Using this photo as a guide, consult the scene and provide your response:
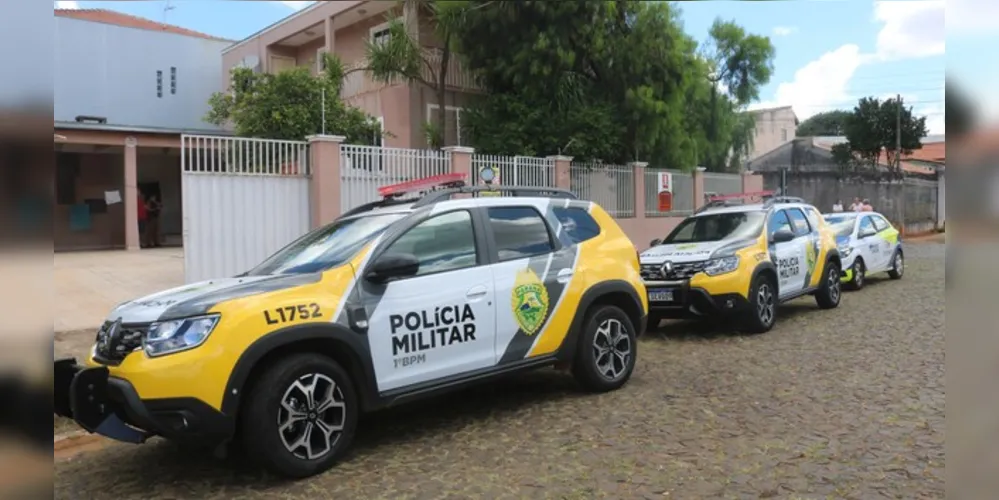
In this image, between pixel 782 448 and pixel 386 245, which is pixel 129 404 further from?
pixel 782 448

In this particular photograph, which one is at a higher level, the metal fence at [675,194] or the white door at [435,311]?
the metal fence at [675,194]

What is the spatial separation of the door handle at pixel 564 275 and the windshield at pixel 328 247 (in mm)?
1359

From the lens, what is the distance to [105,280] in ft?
40.1

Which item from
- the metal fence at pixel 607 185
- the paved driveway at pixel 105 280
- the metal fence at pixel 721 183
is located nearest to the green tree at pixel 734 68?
the metal fence at pixel 721 183

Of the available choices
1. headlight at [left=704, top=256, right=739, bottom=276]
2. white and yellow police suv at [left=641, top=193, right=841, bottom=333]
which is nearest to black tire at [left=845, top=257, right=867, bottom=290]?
white and yellow police suv at [left=641, top=193, right=841, bottom=333]

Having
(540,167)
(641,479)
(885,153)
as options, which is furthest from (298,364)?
(885,153)

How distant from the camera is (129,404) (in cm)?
375

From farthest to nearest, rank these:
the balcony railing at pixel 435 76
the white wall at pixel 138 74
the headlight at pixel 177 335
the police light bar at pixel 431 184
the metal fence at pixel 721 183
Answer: the white wall at pixel 138 74 → the metal fence at pixel 721 183 → the balcony railing at pixel 435 76 → the police light bar at pixel 431 184 → the headlight at pixel 177 335

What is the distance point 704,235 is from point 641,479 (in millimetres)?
5883

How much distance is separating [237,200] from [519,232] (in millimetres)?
5935

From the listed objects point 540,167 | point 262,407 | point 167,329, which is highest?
point 540,167

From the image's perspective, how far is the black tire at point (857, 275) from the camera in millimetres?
12750

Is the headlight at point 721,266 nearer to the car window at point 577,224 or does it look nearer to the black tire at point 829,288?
the car window at point 577,224

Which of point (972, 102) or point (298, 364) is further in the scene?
point (298, 364)
